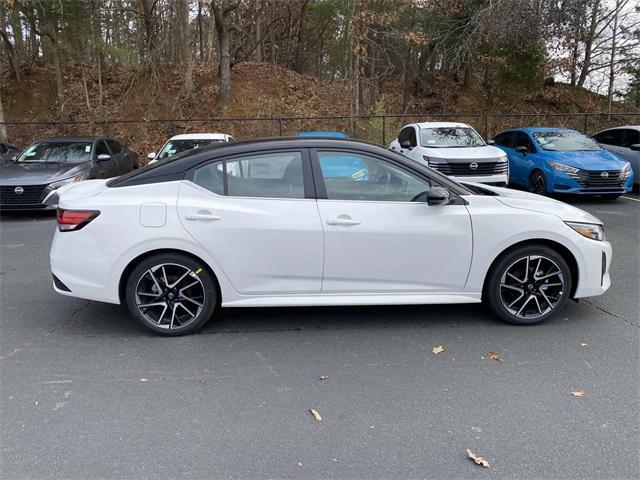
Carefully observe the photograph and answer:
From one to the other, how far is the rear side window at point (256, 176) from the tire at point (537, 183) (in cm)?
847

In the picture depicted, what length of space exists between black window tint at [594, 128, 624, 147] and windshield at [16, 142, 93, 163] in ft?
40.7

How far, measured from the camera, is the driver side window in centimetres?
446

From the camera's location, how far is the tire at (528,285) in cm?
453

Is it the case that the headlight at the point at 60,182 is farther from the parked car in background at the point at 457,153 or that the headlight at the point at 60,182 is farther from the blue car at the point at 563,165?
the blue car at the point at 563,165

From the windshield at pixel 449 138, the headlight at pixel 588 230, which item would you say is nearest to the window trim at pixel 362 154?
the headlight at pixel 588 230

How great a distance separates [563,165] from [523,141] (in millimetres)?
1860

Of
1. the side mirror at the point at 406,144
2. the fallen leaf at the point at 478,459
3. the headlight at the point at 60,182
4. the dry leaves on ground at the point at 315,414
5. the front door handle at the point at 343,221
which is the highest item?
the side mirror at the point at 406,144

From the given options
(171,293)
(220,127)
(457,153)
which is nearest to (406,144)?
(457,153)

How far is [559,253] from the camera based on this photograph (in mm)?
4625

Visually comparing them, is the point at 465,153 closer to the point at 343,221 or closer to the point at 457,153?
the point at 457,153

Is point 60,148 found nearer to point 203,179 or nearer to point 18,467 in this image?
point 203,179

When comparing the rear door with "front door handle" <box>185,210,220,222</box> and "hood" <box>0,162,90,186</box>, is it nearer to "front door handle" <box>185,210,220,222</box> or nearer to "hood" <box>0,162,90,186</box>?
"front door handle" <box>185,210,220,222</box>

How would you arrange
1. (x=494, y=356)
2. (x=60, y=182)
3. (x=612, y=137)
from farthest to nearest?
(x=612, y=137), (x=60, y=182), (x=494, y=356)

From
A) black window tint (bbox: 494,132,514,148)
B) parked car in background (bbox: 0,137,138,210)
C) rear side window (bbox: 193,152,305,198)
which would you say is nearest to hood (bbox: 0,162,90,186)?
parked car in background (bbox: 0,137,138,210)
